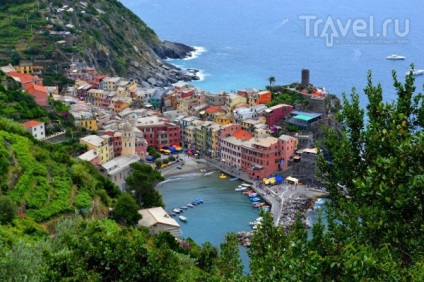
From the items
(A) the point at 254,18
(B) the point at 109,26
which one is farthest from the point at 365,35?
(B) the point at 109,26

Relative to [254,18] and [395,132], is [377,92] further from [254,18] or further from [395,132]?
[254,18]

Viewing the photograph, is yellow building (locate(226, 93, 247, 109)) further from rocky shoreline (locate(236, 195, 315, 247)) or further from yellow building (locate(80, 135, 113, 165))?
rocky shoreline (locate(236, 195, 315, 247))

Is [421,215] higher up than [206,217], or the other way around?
[421,215]

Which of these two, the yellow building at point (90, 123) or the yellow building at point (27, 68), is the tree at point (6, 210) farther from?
the yellow building at point (27, 68)

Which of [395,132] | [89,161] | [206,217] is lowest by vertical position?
[206,217]

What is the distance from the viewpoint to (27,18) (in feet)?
150

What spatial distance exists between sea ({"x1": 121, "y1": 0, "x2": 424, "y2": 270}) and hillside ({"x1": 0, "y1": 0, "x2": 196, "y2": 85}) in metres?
3.90

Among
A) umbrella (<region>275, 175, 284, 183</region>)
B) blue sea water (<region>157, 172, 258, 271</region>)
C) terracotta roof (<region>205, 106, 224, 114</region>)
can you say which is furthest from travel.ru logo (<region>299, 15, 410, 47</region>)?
blue sea water (<region>157, 172, 258, 271</region>)

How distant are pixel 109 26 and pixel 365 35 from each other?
124 feet

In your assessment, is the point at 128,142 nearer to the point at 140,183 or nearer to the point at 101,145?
the point at 101,145

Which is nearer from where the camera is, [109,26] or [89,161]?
[89,161]

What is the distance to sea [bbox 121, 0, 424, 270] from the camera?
27859 mm

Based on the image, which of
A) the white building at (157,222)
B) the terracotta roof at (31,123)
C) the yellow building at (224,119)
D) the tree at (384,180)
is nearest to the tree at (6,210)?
the white building at (157,222)

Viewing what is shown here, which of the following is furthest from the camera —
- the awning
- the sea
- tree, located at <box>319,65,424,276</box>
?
the awning
